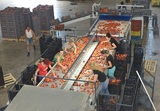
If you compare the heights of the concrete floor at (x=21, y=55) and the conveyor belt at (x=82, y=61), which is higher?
the conveyor belt at (x=82, y=61)

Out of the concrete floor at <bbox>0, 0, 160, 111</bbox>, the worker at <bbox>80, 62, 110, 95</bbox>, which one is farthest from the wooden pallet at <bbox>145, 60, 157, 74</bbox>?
the worker at <bbox>80, 62, 110, 95</bbox>

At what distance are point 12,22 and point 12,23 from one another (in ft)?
0.18

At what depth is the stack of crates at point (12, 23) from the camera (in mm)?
17125

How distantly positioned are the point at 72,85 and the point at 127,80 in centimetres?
208

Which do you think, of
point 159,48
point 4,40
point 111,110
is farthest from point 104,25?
point 111,110

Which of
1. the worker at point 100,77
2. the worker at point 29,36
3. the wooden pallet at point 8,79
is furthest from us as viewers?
the worker at point 29,36

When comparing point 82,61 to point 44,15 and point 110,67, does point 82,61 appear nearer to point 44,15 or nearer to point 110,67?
point 110,67

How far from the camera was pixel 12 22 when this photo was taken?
1720cm

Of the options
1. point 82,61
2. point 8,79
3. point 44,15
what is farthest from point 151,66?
Answer: point 44,15

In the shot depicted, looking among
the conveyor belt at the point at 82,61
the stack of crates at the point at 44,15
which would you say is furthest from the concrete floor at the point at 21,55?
the conveyor belt at the point at 82,61

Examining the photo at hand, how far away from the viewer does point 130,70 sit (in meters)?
11.6

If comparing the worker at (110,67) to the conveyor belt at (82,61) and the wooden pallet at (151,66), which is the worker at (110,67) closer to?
the conveyor belt at (82,61)

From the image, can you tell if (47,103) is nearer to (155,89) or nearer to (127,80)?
(127,80)

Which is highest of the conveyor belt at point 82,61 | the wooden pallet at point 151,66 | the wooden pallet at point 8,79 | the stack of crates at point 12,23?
the stack of crates at point 12,23
